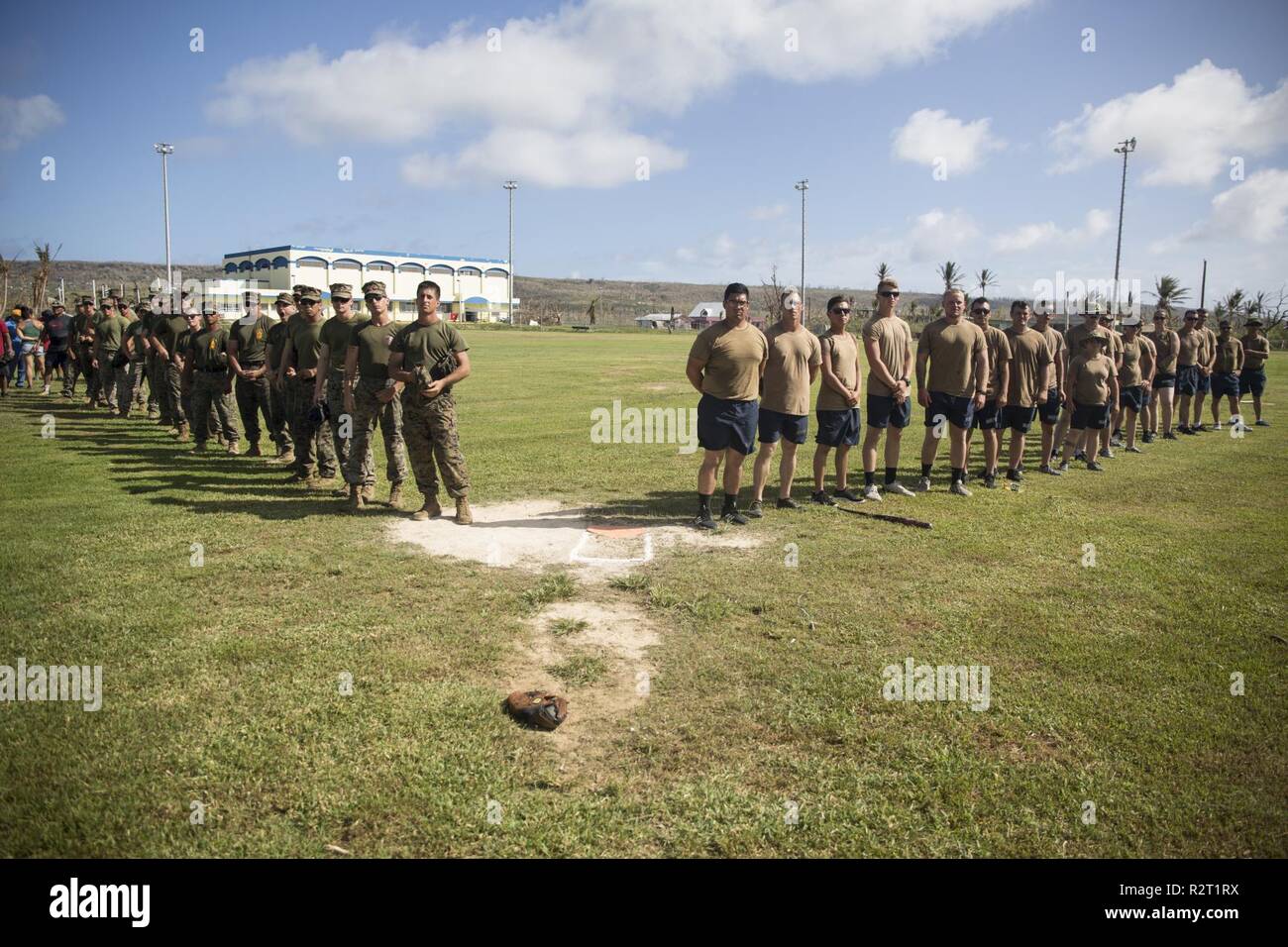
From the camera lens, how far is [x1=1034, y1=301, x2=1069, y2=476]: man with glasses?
11.9m

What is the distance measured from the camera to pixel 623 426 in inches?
636

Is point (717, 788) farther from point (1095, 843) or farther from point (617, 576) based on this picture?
point (617, 576)

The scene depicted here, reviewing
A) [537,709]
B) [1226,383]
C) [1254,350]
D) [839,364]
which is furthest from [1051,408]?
[537,709]

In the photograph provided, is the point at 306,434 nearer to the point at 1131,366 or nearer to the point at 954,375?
the point at 954,375

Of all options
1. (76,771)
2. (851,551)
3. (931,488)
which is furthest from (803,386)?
(76,771)

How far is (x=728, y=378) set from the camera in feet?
26.9

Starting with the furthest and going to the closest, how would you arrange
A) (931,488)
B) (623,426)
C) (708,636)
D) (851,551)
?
(623,426) → (931,488) → (851,551) → (708,636)

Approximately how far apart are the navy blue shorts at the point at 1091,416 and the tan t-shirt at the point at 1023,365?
56.4 inches

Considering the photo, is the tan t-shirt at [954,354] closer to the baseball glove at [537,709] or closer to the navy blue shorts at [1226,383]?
the baseball glove at [537,709]

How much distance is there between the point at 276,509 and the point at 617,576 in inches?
177

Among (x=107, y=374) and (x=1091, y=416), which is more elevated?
(x=107, y=374)

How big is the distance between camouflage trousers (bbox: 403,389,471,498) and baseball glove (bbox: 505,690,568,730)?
4438 mm

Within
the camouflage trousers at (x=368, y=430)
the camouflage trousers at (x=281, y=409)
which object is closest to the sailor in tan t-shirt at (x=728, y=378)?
the camouflage trousers at (x=368, y=430)

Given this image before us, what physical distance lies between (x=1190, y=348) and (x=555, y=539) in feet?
45.7
